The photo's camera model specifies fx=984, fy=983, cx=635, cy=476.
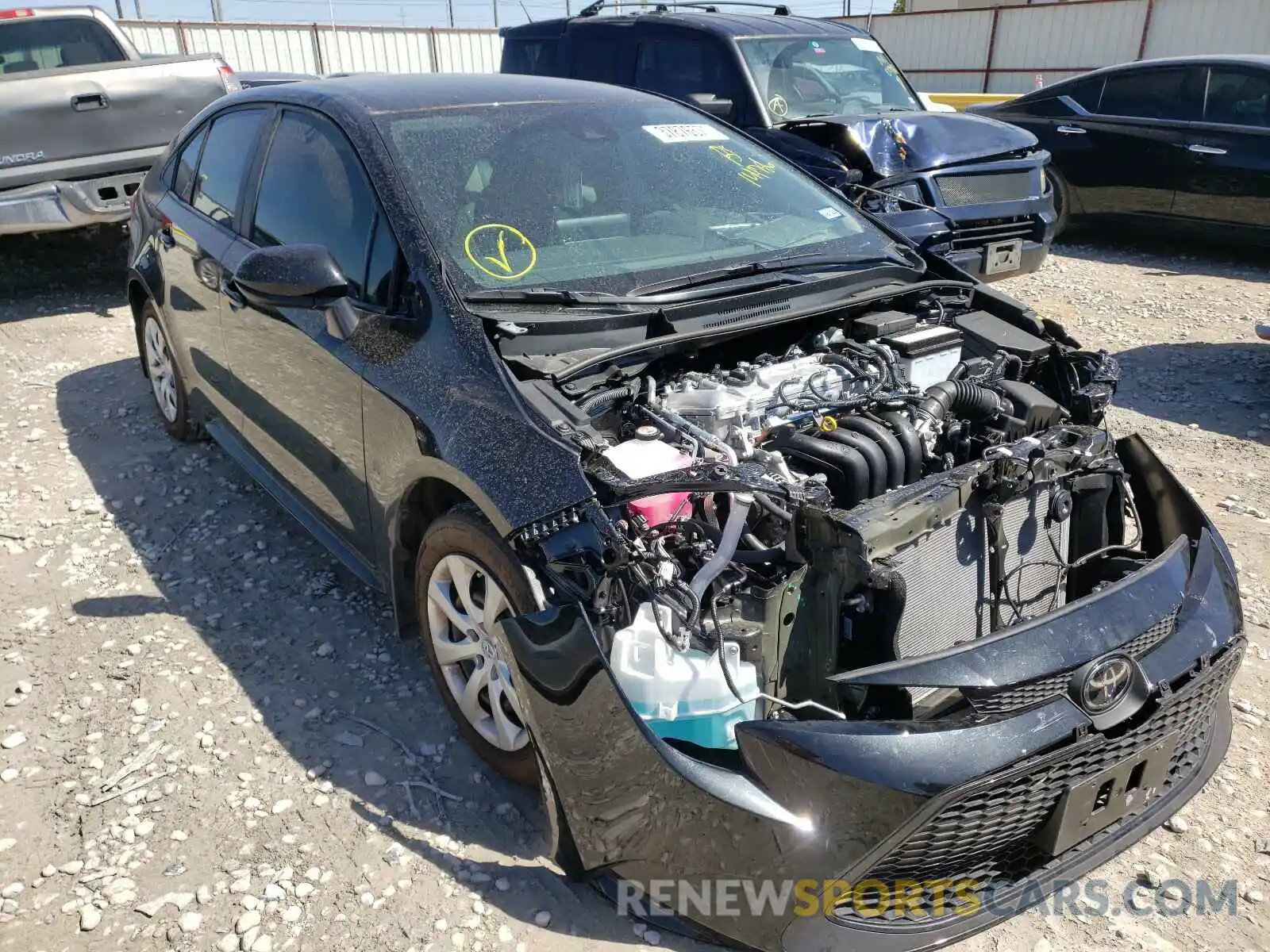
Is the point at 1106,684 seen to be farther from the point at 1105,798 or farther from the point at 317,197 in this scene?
the point at 317,197

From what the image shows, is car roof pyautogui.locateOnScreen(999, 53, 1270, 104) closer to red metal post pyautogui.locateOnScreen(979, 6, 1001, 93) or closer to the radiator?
the radiator

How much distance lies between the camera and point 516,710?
2445mm

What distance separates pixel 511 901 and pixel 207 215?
3.08 metres

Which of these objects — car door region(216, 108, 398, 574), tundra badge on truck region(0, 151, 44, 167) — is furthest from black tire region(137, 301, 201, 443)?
tundra badge on truck region(0, 151, 44, 167)

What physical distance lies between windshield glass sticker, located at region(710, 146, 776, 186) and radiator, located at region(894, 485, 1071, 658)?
166 cm

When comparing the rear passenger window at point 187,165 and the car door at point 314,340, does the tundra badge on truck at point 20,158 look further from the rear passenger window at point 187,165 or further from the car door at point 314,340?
the car door at point 314,340

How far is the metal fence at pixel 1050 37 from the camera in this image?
655 inches

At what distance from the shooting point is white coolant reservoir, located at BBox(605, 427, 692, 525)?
2316 mm

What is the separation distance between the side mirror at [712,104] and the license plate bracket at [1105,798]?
4.84 metres

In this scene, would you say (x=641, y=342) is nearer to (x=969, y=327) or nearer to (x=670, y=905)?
(x=969, y=327)

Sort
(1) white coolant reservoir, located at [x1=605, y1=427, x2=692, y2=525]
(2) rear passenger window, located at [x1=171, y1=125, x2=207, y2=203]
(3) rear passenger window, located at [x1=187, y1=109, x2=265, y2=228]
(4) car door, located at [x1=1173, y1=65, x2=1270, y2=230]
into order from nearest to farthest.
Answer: (1) white coolant reservoir, located at [x1=605, y1=427, x2=692, y2=525], (3) rear passenger window, located at [x1=187, y1=109, x2=265, y2=228], (2) rear passenger window, located at [x1=171, y1=125, x2=207, y2=203], (4) car door, located at [x1=1173, y1=65, x2=1270, y2=230]

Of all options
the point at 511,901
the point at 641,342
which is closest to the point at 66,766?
the point at 511,901

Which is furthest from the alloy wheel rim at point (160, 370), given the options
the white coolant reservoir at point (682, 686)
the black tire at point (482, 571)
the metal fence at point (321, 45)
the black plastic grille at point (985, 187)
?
the metal fence at point (321, 45)

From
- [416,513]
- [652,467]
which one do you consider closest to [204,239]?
[416,513]
